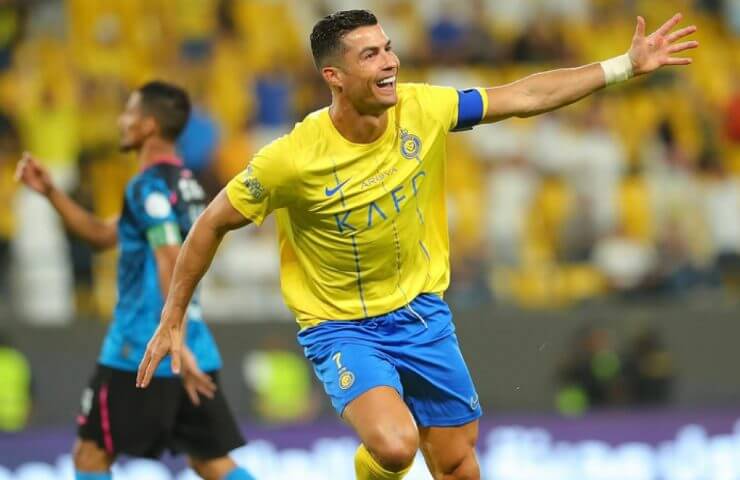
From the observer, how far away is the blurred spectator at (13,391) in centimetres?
1168

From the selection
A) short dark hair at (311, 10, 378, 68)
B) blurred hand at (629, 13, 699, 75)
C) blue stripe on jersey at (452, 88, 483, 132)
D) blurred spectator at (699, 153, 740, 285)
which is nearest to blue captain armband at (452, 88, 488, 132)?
blue stripe on jersey at (452, 88, 483, 132)

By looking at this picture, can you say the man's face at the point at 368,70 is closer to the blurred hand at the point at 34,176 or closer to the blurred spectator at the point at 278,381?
the blurred hand at the point at 34,176

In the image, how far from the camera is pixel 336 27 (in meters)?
6.18

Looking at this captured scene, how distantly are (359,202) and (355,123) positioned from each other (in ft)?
1.06

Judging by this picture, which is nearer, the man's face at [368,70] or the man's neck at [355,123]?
the man's face at [368,70]

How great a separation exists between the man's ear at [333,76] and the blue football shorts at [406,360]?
974mm

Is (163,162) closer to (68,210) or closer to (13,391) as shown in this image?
(68,210)

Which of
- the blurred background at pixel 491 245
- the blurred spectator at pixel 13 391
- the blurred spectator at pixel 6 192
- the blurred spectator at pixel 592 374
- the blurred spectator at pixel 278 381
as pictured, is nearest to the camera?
the blurred background at pixel 491 245

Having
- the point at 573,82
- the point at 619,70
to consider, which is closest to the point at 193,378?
the point at 573,82

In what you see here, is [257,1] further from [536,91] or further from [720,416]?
[536,91]

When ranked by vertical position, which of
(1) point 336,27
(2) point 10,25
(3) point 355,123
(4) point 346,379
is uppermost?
(2) point 10,25

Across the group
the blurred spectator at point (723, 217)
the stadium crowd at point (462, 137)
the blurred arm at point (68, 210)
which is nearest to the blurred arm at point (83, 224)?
the blurred arm at point (68, 210)

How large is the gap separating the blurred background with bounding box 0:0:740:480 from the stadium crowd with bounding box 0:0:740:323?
0.06 ft

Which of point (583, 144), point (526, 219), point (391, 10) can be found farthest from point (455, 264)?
point (391, 10)
